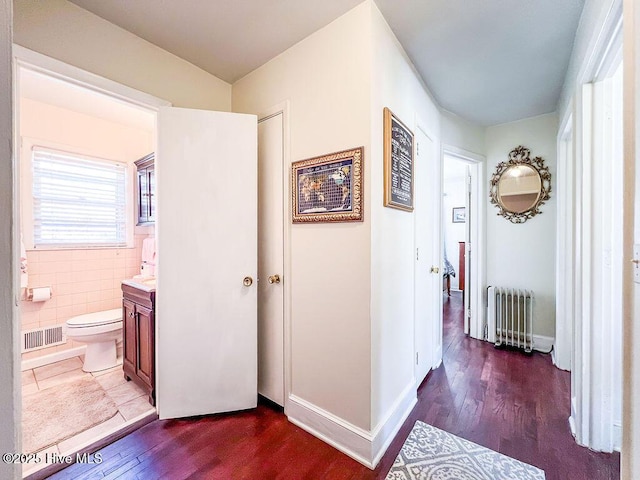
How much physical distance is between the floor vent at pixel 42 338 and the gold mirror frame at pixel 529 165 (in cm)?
458

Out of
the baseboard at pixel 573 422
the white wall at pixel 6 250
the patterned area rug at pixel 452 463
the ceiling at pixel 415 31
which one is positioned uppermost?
the ceiling at pixel 415 31

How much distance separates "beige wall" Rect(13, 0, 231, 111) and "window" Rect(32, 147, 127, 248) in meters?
1.64

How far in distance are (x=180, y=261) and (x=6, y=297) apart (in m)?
1.30

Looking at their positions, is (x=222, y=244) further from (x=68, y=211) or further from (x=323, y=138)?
(x=68, y=211)

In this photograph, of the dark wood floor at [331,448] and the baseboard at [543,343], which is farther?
the baseboard at [543,343]

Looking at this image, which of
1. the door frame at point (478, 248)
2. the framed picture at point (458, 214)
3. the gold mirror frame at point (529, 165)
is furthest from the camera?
the framed picture at point (458, 214)

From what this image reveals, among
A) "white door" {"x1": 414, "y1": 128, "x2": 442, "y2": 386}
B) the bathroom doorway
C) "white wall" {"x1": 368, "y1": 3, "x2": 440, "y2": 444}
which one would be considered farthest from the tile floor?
"white door" {"x1": 414, "y1": 128, "x2": 442, "y2": 386}

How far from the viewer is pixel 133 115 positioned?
2.75m

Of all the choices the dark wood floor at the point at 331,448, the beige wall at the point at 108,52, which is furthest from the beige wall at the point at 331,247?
the beige wall at the point at 108,52

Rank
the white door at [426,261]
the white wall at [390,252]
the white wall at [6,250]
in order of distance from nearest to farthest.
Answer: the white wall at [6,250] → the white wall at [390,252] → the white door at [426,261]

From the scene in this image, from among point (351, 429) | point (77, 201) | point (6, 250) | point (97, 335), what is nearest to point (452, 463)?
Answer: point (351, 429)

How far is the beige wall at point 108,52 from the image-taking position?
53.2 inches

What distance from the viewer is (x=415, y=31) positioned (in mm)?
1604

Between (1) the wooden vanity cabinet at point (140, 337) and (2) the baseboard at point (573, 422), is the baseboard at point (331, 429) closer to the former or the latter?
(1) the wooden vanity cabinet at point (140, 337)
